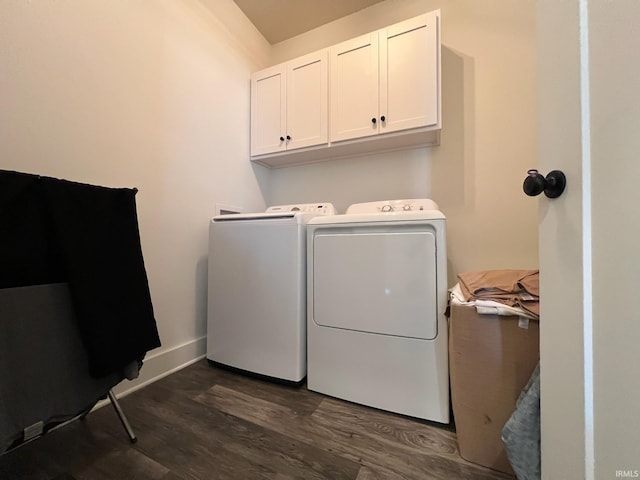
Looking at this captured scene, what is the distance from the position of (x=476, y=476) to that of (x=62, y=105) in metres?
2.19

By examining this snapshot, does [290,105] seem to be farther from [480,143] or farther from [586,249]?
[586,249]

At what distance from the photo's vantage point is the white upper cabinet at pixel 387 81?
5.05 ft

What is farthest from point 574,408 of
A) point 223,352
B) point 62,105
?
point 62,105

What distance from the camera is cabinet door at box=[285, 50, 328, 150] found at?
73.5 inches

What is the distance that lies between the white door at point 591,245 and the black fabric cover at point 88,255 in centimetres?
129

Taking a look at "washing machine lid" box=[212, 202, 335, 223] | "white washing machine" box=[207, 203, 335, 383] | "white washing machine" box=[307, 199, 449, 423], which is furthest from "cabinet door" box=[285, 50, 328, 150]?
"white washing machine" box=[307, 199, 449, 423]

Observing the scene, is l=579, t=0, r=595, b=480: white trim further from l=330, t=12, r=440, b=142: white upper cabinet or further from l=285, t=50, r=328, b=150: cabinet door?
l=285, t=50, r=328, b=150: cabinet door

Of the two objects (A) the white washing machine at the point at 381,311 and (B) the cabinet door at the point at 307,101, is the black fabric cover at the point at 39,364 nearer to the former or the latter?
(A) the white washing machine at the point at 381,311

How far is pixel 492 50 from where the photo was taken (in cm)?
164

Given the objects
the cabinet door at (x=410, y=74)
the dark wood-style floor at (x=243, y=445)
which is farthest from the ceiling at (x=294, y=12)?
the dark wood-style floor at (x=243, y=445)

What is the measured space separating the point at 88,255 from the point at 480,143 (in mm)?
2201

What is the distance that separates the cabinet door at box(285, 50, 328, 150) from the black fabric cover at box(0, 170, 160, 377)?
1302 millimetres

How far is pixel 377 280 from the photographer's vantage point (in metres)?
1.19

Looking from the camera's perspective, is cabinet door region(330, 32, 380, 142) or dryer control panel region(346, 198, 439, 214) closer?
dryer control panel region(346, 198, 439, 214)
